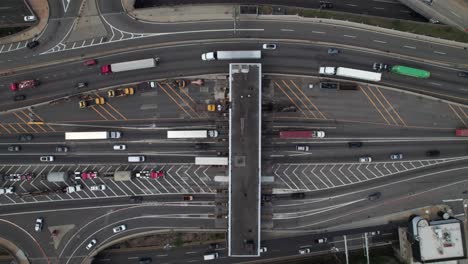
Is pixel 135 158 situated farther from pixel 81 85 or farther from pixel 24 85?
pixel 24 85

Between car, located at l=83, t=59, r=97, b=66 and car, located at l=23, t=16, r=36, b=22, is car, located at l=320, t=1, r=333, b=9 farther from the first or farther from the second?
car, located at l=23, t=16, r=36, b=22

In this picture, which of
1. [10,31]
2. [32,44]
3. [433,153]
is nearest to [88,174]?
[32,44]

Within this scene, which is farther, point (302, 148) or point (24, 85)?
point (24, 85)

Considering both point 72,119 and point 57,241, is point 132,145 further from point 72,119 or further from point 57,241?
point 57,241

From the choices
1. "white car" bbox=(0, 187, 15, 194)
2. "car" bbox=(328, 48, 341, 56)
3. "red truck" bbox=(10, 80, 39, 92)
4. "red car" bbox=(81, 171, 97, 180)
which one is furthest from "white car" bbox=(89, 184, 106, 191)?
"car" bbox=(328, 48, 341, 56)

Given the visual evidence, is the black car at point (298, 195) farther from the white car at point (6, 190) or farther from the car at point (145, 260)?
the white car at point (6, 190)

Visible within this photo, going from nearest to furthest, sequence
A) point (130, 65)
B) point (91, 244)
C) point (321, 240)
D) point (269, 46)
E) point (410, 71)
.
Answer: point (410, 71) < point (130, 65) < point (269, 46) < point (91, 244) < point (321, 240)
